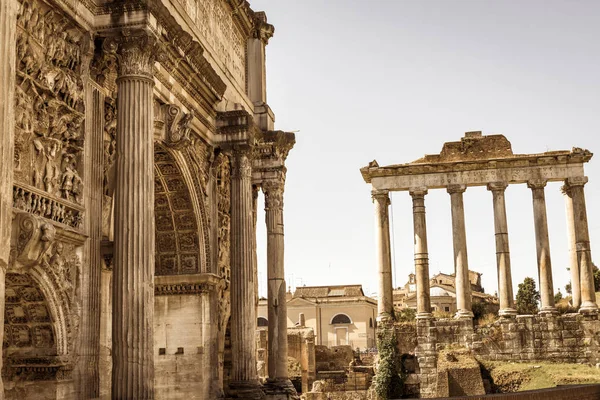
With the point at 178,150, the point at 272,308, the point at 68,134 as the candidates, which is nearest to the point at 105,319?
the point at 68,134

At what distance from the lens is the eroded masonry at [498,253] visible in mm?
35062

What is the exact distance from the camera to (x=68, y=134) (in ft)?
33.3

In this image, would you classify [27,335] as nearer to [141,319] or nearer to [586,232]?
[141,319]

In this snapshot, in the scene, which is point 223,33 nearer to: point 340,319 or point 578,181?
point 578,181

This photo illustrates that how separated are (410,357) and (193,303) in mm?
22323

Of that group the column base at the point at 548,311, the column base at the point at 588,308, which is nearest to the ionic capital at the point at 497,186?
the column base at the point at 548,311

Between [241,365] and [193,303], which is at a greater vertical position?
[193,303]

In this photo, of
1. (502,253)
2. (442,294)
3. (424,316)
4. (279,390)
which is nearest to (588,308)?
(502,253)

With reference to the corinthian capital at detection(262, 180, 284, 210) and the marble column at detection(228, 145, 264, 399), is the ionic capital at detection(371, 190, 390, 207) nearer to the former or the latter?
the corinthian capital at detection(262, 180, 284, 210)

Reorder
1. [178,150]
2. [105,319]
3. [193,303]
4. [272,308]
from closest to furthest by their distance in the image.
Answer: [105,319], [178,150], [193,303], [272,308]

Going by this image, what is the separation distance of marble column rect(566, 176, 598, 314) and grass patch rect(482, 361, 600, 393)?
3.95 m

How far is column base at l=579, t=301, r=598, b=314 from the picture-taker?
115 ft

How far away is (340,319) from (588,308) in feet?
129

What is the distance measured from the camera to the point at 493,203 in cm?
3669
